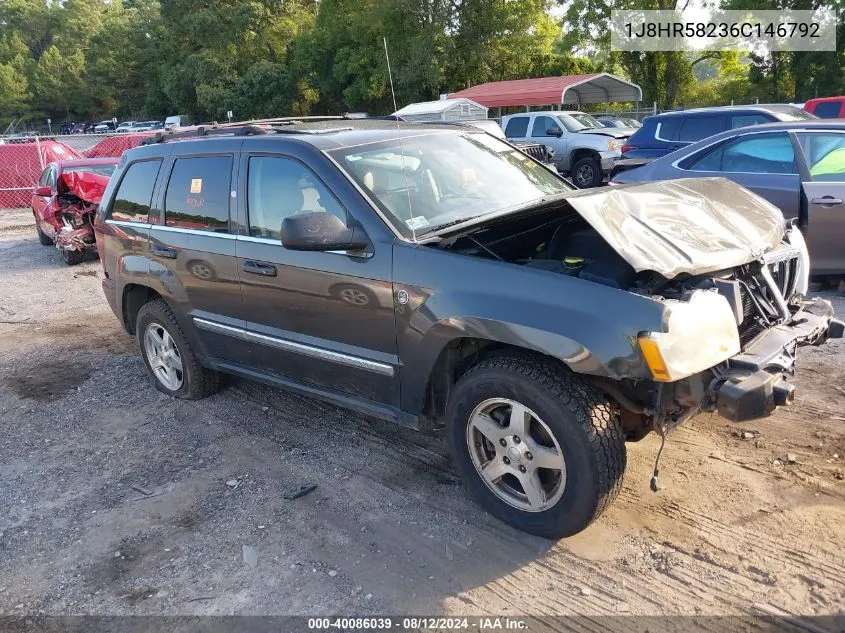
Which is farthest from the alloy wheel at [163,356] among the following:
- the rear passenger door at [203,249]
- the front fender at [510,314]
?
the front fender at [510,314]

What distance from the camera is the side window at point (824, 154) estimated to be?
634 centimetres

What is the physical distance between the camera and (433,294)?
325 centimetres

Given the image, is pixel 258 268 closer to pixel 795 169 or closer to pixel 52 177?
pixel 795 169

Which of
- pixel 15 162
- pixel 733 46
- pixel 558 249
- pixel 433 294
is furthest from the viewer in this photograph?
pixel 733 46

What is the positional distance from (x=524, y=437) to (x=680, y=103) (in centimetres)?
3725

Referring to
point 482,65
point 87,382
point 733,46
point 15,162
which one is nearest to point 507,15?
point 482,65

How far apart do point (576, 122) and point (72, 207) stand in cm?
1158

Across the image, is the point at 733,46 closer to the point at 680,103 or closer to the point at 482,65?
the point at 680,103

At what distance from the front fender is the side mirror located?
258 millimetres

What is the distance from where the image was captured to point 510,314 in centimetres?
299

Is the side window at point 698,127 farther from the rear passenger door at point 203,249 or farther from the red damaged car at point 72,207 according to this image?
the red damaged car at point 72,207

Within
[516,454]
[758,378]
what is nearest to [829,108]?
[758,378]

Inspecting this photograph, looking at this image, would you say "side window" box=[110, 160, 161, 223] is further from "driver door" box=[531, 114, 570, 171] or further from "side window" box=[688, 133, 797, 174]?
"driver door" box=[531, 114, 570, 171]

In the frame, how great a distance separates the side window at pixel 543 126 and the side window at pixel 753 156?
32.3 ft
